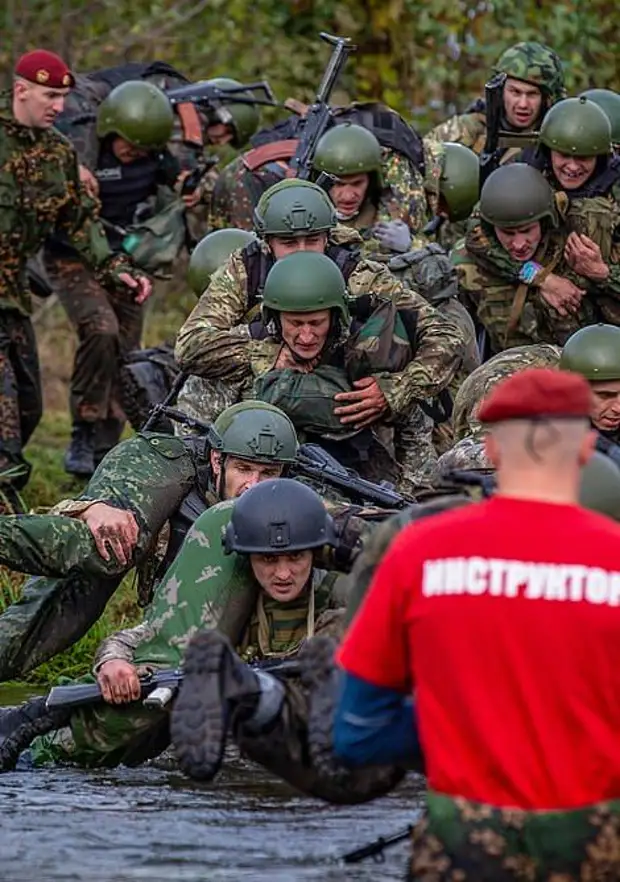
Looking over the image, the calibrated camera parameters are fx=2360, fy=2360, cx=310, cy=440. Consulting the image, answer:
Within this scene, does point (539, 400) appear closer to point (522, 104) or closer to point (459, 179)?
point (459, 179)

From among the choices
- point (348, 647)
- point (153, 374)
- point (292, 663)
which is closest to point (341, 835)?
point (292, 663)

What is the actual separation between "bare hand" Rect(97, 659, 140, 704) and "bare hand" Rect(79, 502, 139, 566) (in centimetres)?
89

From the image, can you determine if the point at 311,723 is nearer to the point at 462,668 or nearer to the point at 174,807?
the point at 462,668

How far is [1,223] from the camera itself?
41.2 feet

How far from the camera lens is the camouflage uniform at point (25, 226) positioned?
1252cm

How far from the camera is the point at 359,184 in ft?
39.6

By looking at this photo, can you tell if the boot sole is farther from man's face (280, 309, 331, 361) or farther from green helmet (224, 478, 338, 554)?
man's face (280, 309, 331, 361)

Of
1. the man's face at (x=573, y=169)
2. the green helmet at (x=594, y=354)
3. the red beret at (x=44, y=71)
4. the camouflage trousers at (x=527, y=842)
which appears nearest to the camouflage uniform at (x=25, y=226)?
the red beret at (x=44, y=71)

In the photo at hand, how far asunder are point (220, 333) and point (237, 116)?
15.6 ft

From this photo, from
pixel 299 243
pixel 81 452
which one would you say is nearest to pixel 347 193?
pixel 299 243

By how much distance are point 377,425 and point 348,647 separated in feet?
17.6

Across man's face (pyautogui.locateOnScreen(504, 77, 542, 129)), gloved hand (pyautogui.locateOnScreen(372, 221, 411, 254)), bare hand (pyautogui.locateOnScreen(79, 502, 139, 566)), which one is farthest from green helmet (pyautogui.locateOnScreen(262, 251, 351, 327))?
man's face (pyautogui.locateOnScreen(504, 77, 542, 129))

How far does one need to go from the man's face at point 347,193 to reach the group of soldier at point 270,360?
11 millimetres

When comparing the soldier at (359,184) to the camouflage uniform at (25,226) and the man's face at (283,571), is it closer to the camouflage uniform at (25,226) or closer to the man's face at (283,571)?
the camouflage uniform at (25,226)
